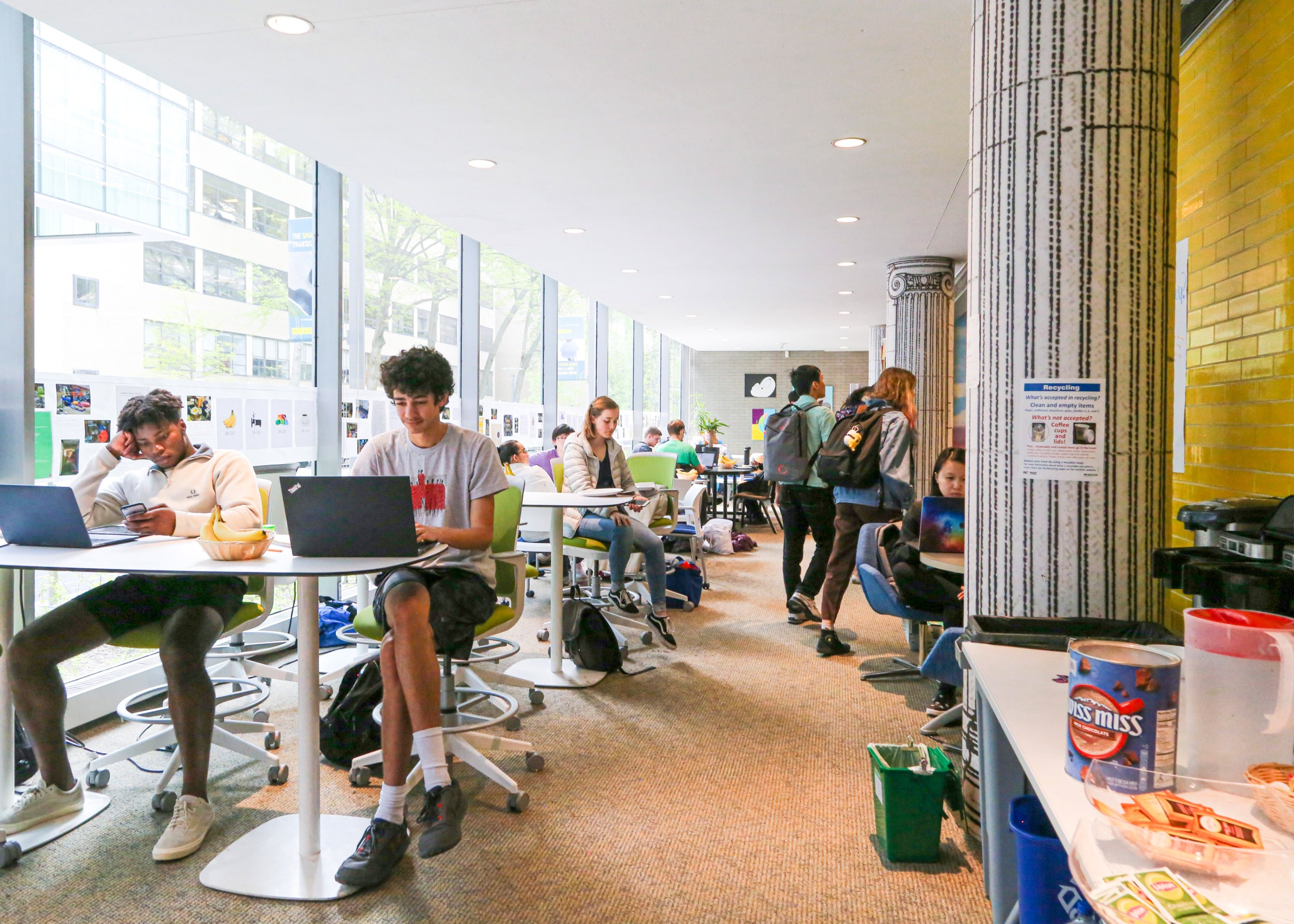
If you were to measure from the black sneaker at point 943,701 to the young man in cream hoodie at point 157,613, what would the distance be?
2848 millimetres

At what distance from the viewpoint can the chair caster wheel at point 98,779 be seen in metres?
2.90

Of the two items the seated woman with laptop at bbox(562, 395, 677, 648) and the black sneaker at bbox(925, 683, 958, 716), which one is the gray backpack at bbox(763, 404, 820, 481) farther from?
the black sneaker at bbox(925, 683, 958, 716)

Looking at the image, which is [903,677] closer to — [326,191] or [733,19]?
[733,19]

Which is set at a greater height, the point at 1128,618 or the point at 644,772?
the point at 1128,618

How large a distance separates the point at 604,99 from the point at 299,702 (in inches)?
110

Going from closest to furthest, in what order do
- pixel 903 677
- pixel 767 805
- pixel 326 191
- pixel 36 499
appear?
pixel 36 499
pixel 767 805
pixel 903 677
pixel 326 191

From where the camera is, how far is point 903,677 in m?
Answer: 4.32

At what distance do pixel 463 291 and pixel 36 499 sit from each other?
16.2ft

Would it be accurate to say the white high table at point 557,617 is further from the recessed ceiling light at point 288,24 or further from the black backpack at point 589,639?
the recessed ceiling light at point 288,24

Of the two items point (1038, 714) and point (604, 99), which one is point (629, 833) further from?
point (604, 99)

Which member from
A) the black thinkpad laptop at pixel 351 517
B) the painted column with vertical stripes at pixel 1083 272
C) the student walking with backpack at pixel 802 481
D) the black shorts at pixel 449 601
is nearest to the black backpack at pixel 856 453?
the student walking with backpack at pixel 802 481

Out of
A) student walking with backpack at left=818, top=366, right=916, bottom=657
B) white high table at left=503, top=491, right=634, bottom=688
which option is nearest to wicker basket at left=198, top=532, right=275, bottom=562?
white high table at left=503, top=491, right=634, bottom=688

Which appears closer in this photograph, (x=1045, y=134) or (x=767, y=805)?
(x=1045, y=134)

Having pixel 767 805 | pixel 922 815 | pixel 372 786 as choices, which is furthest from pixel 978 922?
pixel 372 786
